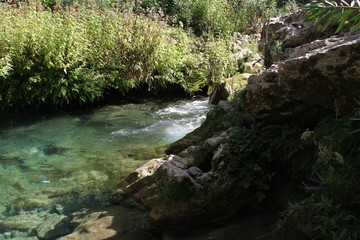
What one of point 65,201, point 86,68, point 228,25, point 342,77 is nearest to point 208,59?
point 86,68

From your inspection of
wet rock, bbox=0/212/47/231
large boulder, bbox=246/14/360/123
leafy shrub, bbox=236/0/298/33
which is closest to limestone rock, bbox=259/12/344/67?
large boulder, bbox=246/14/360/123

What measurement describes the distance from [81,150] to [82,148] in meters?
0.11

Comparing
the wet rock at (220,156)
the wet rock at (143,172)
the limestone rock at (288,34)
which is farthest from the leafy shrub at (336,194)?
the limestone rock at (288,34)

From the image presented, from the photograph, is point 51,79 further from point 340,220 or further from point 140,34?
point 340,220

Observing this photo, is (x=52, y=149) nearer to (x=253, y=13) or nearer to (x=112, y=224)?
(x=112, y=224)

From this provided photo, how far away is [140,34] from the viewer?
9164mm

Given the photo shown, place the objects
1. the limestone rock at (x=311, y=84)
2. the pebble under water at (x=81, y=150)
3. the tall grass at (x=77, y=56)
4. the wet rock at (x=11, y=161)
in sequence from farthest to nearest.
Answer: the tall grass at (x=77, y=56) < the wet rock at (x=11, y=161) < the pebble under water at (x=81, y=150) < the limestone rock at (x=311, y=84)

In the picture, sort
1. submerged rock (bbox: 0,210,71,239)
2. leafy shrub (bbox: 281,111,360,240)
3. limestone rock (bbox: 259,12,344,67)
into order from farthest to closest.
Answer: limestone rock (bbox: 259,12,344,67), submerged rock (bbox: 0,210,71,239), leafy shrub (bbox: 281,111,360,240)

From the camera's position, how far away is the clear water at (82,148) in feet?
15.6

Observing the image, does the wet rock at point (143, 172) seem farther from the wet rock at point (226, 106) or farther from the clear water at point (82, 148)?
the wet rock at point (226, 106)

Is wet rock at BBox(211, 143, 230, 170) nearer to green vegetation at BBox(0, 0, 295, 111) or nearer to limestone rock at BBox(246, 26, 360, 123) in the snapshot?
limestone rock at BBox(246, 26, 360, 123)

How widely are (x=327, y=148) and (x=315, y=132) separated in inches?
19.9

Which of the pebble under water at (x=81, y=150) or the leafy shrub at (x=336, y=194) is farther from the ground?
the leafy shrub at (x=336, y=194)

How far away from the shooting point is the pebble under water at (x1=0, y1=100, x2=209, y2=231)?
468 centimetres
